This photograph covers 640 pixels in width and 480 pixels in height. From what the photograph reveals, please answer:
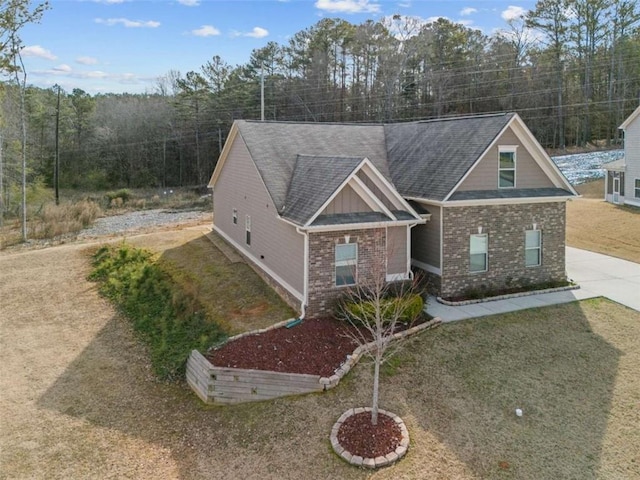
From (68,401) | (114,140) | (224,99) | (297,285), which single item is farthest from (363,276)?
(114,140)

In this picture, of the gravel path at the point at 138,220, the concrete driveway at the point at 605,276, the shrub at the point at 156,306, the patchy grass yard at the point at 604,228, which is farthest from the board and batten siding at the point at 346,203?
→ the gravel path at the point at 138,220

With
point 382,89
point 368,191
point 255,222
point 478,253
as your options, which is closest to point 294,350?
point 368,191

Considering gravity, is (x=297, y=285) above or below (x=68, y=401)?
above

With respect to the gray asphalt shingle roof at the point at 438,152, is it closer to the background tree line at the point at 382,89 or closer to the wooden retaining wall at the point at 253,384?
the wooden retaining wall at the point at 253,384

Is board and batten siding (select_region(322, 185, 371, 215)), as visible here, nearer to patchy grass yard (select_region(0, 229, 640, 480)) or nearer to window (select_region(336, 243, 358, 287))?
window (select_region(336, 243, 358, 287))

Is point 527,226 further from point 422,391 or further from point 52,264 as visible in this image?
point 52,264

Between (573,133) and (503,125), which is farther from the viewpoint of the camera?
(573,133)
